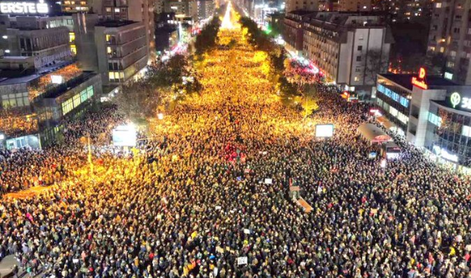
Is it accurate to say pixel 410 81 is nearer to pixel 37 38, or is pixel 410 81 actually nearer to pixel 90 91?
pixel 90 91

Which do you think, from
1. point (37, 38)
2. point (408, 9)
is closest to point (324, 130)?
point (37, 38)

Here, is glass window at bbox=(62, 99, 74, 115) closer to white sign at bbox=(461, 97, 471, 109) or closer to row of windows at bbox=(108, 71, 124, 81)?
row of windows at bbox=(108, 71, 124, 81)

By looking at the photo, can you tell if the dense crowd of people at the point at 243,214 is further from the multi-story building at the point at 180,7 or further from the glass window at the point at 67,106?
the multi-story building at the point at 180,7

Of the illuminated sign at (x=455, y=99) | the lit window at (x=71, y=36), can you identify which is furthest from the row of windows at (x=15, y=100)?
the illuminated sign at (x=455, y=99)

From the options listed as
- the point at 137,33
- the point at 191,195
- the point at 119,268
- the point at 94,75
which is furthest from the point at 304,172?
the point at 137,33

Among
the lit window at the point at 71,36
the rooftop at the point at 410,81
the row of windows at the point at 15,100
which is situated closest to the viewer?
the row of windows at the point at 15,100

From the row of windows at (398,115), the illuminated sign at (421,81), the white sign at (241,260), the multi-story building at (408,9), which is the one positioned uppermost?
the multi-story building at (408,9)
